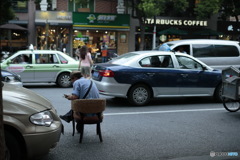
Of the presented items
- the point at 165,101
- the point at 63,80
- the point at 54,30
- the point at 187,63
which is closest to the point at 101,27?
the point at 54,30

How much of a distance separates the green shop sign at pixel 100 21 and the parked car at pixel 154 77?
57.5ft

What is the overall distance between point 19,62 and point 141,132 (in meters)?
8.24

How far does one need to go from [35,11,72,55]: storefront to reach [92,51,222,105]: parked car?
16474 mm

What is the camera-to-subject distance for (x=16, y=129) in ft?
14.6

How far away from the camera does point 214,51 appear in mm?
14391

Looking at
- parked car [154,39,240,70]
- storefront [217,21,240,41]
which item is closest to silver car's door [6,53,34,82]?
parked car [154,39,240,70]

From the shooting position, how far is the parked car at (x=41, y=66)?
13.6 metres

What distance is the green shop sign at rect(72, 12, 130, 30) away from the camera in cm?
2738

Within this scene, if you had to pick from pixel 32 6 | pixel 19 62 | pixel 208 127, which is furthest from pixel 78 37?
pixel 208 127

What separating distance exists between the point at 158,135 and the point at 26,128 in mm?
3205

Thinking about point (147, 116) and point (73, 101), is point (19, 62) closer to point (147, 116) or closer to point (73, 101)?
point (147, 116)

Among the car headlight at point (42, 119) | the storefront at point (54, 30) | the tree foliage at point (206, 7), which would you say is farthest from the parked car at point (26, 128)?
the tree foliage at point (206, 7)

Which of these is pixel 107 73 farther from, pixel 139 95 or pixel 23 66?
pixel 23 66

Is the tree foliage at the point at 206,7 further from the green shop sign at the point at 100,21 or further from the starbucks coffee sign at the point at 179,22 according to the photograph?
the green shop sign at the point at 100,21
